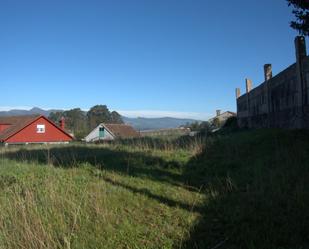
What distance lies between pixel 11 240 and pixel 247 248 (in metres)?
2.75

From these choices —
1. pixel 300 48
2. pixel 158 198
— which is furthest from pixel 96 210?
pixel 300 48

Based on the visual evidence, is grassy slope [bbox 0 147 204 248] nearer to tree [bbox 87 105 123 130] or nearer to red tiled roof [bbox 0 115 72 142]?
red tiled roof [bbox 0 115 72 142]

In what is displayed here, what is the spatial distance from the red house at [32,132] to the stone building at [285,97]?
126ft

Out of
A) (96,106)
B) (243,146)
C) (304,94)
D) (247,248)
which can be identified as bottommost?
(247,248)

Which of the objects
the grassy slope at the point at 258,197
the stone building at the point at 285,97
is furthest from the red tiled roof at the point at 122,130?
the grassy slope at the point at 258,197

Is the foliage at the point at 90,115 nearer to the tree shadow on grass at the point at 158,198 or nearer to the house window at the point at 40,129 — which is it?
the house window at the point at 40,129

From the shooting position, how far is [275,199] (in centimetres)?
579

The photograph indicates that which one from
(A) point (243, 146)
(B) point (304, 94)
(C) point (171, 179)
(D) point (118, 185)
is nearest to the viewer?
(D) point (118, 185)

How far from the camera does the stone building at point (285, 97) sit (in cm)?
1120

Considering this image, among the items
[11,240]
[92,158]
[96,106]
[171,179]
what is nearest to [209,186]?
[171,179]

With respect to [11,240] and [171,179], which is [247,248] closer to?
[11,240]

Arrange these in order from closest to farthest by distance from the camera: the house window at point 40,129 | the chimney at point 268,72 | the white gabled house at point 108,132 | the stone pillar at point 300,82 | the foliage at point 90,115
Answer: the stone pillar at point 300,82 → the chimney at point 268,72 → the house window at point 40,129 → the white gabled house at point 108,132 → the foliage at point 90,115

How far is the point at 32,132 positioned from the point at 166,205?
161 ft

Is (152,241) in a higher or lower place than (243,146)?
lower
